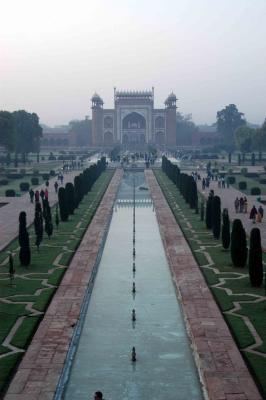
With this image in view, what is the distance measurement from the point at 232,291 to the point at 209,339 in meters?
2.68

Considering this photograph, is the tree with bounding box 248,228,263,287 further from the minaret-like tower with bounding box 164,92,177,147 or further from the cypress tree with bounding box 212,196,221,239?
the minaret-like tower with bounding box 164,92,177,147

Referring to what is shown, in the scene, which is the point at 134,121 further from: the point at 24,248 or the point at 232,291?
the point at 232,291

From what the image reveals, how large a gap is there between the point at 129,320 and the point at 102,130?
7002 centimetres

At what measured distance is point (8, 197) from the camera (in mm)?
27672

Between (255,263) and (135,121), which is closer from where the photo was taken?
(255,263)

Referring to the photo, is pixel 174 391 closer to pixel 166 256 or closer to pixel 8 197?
pixel 166 256

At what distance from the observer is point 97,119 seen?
7906 cm

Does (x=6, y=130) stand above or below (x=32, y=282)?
above

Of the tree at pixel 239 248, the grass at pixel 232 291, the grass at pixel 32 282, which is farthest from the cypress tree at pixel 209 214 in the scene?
the tree at pixel 239 248

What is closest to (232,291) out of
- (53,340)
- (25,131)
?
(53,340)

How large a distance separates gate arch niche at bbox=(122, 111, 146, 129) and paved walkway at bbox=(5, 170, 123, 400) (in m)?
65.0

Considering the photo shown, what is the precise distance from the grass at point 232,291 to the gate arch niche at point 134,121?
195ft

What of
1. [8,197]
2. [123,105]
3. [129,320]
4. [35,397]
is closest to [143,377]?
[35,397]

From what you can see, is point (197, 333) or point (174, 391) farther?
point (197, 333)
